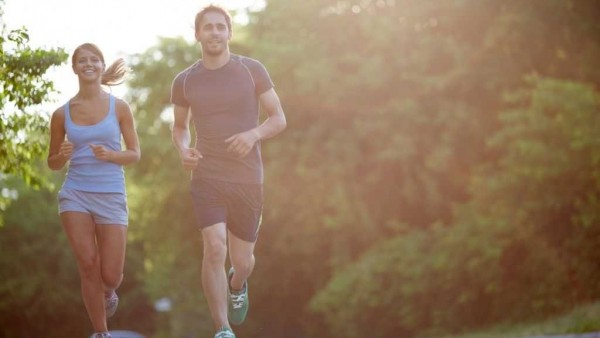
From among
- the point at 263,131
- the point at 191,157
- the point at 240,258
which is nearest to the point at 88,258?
the point at 191,157

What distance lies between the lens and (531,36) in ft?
92.9

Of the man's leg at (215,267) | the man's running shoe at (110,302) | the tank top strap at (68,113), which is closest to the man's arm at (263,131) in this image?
the man's leg at (215,267)

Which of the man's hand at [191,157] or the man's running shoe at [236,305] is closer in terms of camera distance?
the man's hand at [191,157]

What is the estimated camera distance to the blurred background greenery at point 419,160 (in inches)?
1008

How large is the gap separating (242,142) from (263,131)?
229 millimetres

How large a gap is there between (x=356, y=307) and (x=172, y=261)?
919 cm

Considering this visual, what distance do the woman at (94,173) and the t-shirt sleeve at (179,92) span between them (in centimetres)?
36

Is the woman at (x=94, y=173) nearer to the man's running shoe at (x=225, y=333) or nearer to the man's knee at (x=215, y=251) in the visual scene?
the man's knee at (x=215, y=251)

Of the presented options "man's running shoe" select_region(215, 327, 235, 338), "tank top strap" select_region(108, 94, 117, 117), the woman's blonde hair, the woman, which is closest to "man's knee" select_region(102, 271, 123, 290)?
the woman

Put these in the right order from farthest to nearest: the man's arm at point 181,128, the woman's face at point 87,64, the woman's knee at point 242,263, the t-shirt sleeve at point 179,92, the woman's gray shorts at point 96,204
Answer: the woman's knee at point 242,263 < the man's arm at point 181,128 < the t-shirt sleeve at point 179,92 < the woman's face at point 87,64 < the woman's gray shorts at point 96,204

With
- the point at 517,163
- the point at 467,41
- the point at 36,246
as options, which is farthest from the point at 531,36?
the point at 36,246

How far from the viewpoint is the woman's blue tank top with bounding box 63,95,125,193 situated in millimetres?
7777

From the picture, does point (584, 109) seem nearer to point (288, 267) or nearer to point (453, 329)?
point (453, 329)

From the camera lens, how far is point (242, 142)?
7.81 m
